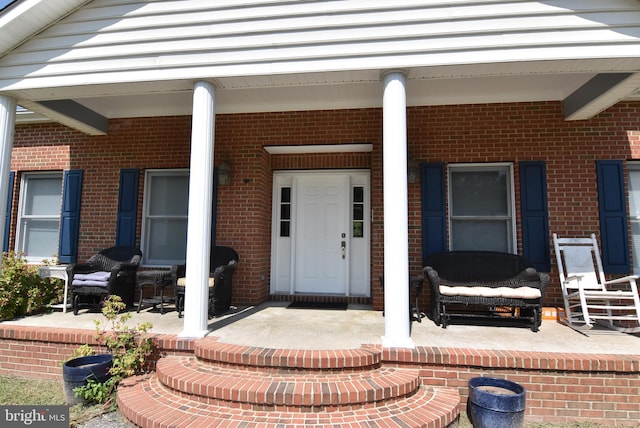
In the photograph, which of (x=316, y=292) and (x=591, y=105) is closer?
(x=591, y=105)

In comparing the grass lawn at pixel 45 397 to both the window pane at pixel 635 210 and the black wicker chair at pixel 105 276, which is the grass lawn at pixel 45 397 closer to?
the black wicker chair at pixel 105 276

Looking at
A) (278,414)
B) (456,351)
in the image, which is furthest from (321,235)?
(278,414)

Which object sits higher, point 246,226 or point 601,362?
point 246,226

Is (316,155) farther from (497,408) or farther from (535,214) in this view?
(497,408)

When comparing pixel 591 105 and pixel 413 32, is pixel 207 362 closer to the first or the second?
pixel 413 32

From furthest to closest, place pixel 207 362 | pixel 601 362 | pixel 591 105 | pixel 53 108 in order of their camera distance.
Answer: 1. pixel 53 108
2. pixel 591 105
3. pixel 207 362
4. pixel 601 362

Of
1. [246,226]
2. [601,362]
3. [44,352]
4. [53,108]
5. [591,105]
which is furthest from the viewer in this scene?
[246,226]

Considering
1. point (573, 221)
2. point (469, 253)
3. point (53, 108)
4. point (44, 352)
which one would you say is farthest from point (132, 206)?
point (573, 221)

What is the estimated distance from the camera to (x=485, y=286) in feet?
13.8

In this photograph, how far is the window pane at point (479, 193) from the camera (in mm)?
4934

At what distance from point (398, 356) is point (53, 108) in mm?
5107

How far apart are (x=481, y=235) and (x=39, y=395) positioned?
535cm

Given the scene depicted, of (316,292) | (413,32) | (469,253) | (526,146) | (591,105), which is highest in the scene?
(413,32)

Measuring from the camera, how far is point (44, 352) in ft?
12.1
